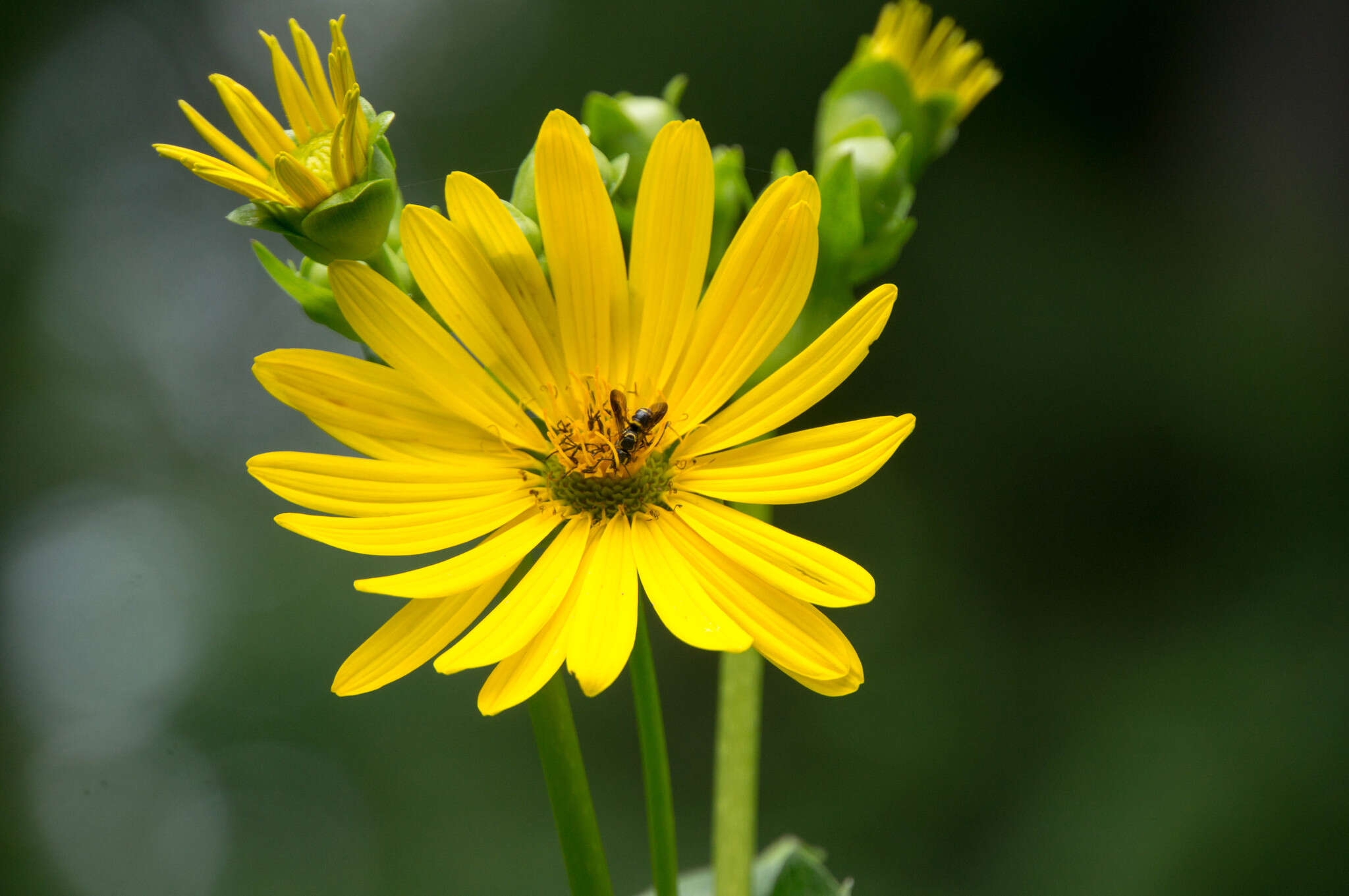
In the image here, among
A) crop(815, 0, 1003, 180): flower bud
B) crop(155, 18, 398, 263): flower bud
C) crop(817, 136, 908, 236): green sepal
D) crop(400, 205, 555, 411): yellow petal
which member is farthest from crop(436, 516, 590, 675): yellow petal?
crop(815, 0, 1003, 180): flower bud

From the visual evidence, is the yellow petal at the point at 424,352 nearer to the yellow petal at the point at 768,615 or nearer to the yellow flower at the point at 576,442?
the yellow flower at the point at 576,442

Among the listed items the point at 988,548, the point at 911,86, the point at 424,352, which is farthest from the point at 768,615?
the point at 988,548

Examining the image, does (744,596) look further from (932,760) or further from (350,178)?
(932,760)

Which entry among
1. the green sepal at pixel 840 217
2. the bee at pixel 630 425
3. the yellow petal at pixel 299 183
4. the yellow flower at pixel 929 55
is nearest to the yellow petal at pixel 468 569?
the bee at pixel 630 425

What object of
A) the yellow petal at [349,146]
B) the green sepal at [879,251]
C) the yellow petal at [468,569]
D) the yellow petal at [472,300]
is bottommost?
the yellow petal at [468,569]

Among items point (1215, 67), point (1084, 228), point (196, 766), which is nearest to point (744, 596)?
point (196, 766)

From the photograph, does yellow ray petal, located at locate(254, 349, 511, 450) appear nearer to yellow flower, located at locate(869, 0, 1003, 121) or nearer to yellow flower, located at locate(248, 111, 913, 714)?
yellow flower, located at locate(248, 111, 913, 714)

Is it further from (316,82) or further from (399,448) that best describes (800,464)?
(316,82)
